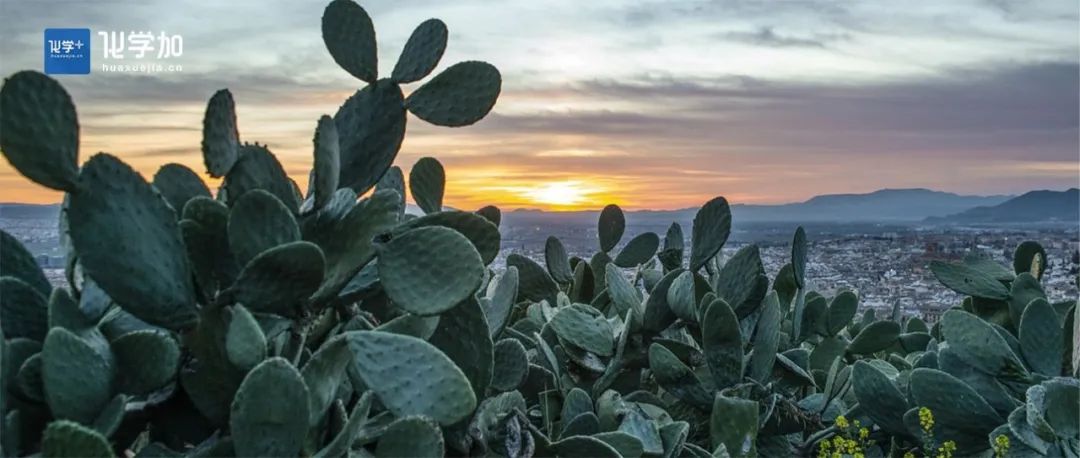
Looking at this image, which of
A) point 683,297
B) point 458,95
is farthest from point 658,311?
point 458,95

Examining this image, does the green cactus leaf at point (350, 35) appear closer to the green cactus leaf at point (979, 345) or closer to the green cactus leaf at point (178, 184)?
the green cactus leaf at point (178, 184)

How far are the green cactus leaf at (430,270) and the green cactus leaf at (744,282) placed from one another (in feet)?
4.61

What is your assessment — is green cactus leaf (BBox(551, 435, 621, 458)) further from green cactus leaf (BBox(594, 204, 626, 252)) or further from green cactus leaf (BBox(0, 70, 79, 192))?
green cactus leaf (BBox(594, 204, 626, 252))

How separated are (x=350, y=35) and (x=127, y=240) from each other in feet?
2.61

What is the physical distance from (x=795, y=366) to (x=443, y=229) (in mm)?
1732

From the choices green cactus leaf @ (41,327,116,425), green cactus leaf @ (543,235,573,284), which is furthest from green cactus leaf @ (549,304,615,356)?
green cactus leaf @ (41,327,116,425)

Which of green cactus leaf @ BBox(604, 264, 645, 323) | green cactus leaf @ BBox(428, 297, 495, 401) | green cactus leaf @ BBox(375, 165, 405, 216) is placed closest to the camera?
green cactus leaf @ BBox(428, 297, 495, 401)

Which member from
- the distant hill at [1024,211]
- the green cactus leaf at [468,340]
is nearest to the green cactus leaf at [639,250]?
the green cactus leaf at [468,340]

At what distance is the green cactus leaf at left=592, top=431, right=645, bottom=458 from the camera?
8.02 ft

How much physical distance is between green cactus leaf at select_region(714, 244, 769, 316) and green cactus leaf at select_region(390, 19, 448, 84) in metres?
1.18

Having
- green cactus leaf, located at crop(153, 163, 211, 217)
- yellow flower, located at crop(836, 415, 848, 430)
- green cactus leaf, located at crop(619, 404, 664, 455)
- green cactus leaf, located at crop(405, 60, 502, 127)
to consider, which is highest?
green cactus leaf, located at crop(405, 60, 502, 127)

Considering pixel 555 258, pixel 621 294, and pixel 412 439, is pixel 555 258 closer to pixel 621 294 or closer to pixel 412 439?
pixel 621 294

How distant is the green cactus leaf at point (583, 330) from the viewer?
123 inches

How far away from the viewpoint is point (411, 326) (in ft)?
6.88
